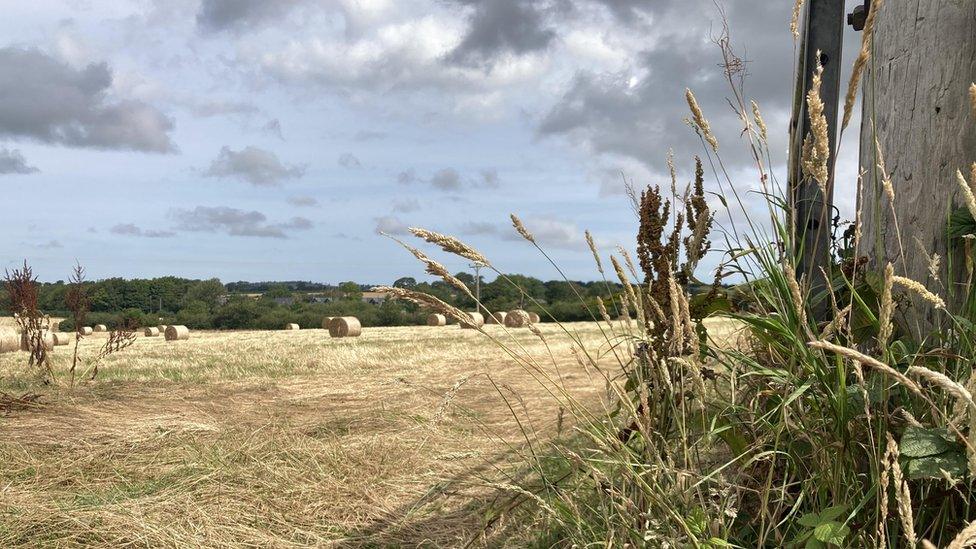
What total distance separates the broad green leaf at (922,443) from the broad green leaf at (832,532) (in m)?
0.25

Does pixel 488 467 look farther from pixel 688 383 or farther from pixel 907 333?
pixel 907 333

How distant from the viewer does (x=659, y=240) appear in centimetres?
245

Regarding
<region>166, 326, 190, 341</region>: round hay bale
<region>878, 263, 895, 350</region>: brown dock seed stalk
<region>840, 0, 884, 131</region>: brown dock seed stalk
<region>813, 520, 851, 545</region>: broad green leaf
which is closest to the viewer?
<region>878, 263, 895, 350</region>: brown dock seed stalk

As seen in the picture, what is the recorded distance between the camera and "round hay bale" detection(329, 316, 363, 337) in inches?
842

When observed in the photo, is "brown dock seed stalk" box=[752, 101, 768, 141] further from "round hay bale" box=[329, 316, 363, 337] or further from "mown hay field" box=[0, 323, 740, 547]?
"round hay bale" box=[329, 316, 363, 337]

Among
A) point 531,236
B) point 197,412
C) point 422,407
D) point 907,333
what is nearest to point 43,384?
point 197,412

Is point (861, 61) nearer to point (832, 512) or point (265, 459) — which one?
point (832, 512)

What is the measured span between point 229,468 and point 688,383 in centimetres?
294

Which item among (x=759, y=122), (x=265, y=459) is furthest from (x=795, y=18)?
(x=265, y=459)

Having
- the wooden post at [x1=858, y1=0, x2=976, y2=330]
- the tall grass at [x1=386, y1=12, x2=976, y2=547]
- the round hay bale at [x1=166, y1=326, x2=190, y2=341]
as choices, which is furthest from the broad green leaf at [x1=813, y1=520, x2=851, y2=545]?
the round hay bale at [x1=166, y1=326, x2=190, y2=341]

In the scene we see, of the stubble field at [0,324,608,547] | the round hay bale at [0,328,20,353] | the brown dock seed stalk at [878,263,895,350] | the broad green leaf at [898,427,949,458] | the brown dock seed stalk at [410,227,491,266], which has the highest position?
the brown dock seed stalk at [410,227,491,266]

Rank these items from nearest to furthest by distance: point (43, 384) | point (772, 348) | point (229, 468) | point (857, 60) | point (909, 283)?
point (909, 283)
point (857, 60)
point (772, 348)
point (229, 468)
point (43, 384)

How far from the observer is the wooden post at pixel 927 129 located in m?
2.70

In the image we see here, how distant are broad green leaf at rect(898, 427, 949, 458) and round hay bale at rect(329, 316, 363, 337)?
20.1 meters
